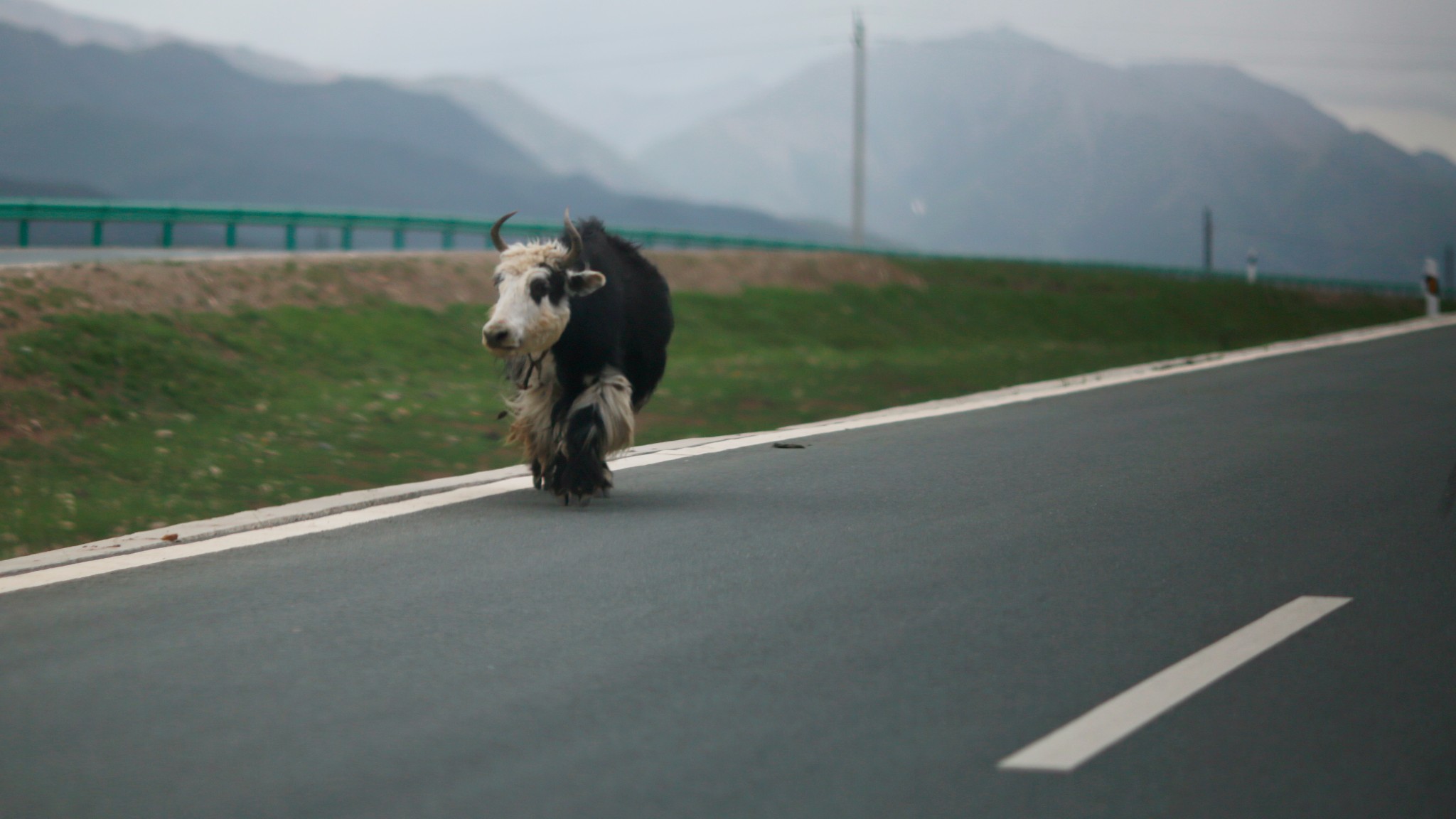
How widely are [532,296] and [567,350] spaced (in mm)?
563

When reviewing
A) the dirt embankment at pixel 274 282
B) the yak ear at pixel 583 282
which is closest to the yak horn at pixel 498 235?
the yak ear at pixel 583 282

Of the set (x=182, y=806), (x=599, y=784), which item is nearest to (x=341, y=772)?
(x=182, y=806)

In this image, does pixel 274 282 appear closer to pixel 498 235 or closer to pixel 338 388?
pixel 338 388

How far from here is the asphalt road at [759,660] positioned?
4.38m

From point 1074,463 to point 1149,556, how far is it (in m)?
3.51

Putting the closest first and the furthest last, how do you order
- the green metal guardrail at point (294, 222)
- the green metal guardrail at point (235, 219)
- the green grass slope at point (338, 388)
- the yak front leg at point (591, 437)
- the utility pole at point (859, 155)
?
the yak front leg at point (591, 437) < the green grass slope at point (338, 388) < the green metal guardrail at point (235, 219) < the green metal guardrail at point (294, 222) < the utility pole at point (859, 155)

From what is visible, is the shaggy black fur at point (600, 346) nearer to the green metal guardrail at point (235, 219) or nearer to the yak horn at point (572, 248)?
the yak horn at point (572, 248)

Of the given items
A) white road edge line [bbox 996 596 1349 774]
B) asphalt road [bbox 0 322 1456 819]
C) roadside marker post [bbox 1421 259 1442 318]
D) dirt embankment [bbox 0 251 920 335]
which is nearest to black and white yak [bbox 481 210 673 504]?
asphalt road [bbox 0 322 1456 819]

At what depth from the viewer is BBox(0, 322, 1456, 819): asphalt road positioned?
4379 mm

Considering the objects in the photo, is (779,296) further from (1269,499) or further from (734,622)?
(734,622)

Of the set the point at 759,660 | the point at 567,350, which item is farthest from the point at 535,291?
the point at 759,660

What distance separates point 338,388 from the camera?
1691cm

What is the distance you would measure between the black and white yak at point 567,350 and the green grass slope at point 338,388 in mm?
2199

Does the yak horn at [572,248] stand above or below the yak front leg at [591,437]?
above
